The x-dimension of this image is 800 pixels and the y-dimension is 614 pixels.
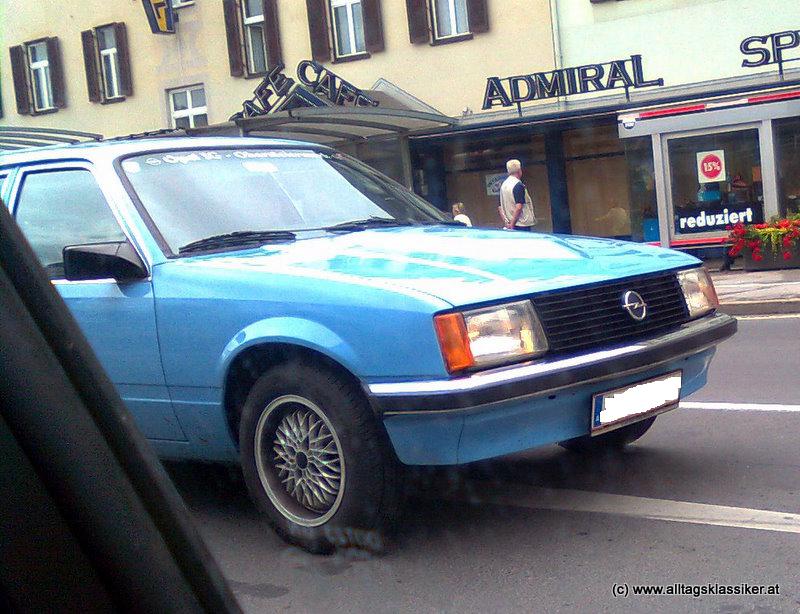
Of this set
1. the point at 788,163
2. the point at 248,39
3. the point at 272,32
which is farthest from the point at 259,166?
the point at 248,39

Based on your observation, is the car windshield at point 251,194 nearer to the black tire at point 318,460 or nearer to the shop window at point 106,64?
the black tire at point 318,460

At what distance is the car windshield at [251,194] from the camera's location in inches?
186

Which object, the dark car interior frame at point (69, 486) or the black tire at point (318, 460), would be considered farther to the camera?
the black tire at point (318, 460)

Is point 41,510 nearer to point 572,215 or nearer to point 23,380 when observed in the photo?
point 23,380

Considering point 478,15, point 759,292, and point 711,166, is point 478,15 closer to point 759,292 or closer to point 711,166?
point 711,166

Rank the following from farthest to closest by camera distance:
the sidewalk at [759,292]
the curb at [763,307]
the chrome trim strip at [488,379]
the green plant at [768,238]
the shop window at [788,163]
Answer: the shop window at [788,163], the green plant at [768,238], the sidewalk at [759,292], the curb at [763,307], the chrome trim strip at [488,379]

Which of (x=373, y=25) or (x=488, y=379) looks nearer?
(x=488, y=379)

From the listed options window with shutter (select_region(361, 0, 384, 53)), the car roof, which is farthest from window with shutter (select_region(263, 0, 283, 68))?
the car roof

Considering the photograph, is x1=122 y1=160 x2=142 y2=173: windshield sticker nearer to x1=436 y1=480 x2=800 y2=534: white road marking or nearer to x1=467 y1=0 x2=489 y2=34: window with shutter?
x1=436 y1=480 x2=800 y2=534: white road marking

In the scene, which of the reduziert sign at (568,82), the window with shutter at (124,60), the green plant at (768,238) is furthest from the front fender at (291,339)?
the window with shutter at (124,60)

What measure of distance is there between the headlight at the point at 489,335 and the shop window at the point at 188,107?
74.1 feet

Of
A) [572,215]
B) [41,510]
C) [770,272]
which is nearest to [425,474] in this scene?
[41,510]

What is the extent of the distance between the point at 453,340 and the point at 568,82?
56.0ft

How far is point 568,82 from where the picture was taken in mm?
20016
